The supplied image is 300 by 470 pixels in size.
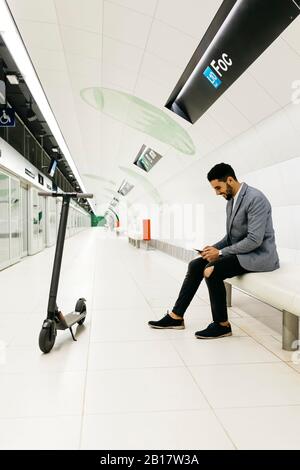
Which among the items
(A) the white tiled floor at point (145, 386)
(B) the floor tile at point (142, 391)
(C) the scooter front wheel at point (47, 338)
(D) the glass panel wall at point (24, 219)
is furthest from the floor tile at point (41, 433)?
(D) the glass panel wall at point (24, 219)

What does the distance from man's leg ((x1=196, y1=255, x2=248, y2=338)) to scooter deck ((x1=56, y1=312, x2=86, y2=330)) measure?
1.03 m

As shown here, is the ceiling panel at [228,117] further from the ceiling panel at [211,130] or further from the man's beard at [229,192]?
the man's beard at [229,192]

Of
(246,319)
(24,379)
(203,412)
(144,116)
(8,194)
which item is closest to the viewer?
(203,412)

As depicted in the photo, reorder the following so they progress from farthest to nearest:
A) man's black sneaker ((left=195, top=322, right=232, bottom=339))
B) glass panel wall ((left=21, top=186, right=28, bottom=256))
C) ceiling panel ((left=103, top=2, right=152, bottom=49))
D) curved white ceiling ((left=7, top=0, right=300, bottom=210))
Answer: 1. glass panel wall ((left=21, top=186, right=28, bottom=256))
2. ceiling panel ((left=103, top=2, right=152, bottom=49))
3. curved white ceiling ((left=7, top=0, right=300, bottom=210))
4. man's black sneaker ((left=195, top=322, right=232, bottom=339))

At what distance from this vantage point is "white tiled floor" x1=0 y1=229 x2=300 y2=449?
1.52 meters

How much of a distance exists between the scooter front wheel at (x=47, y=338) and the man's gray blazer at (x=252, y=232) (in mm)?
1484

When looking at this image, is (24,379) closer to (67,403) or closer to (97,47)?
(67,403)

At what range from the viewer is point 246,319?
11.1 feet

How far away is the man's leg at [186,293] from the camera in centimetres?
304

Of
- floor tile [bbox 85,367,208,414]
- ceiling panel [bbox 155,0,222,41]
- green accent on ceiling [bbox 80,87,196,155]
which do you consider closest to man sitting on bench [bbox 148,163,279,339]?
floor tile [bbox 85,367,208,414]

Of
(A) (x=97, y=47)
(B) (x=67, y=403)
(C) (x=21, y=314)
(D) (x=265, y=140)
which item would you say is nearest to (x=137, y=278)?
(C) (x=21, y=314)

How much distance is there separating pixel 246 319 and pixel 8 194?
20.1 feet

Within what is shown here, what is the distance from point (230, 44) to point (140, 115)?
3.36 m

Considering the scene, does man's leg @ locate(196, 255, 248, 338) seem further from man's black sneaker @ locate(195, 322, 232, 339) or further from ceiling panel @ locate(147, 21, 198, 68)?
ceiling panel @ locate(147, 21, 198, 68)
